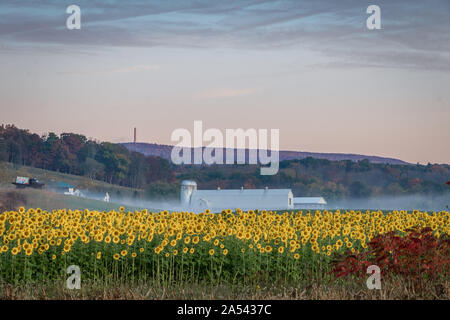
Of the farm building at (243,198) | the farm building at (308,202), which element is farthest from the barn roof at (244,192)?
the farm building at (308,202)

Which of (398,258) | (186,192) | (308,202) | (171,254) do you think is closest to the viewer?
(398,258)

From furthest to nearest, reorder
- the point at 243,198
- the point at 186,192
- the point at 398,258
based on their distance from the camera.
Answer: the point at 243,198
the point at 186,192
the point at 398,258

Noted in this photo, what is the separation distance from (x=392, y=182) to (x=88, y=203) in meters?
10.0

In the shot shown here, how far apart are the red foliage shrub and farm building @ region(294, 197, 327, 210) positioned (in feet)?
41.0

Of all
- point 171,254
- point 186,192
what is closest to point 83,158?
point 186,192

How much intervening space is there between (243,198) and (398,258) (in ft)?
37.9

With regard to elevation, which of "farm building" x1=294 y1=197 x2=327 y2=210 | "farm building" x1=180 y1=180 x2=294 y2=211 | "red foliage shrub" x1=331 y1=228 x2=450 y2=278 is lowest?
"farm building" x1=294 y1=197 x2=327 y2=210

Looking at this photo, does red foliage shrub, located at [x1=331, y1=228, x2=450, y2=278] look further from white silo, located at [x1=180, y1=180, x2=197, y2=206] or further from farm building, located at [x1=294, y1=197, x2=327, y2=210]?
farm building, located at [x1=294, y1=197, x2=327, y2=210]

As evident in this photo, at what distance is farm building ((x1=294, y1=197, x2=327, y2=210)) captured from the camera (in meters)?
21.3

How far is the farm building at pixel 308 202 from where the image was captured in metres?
21.3

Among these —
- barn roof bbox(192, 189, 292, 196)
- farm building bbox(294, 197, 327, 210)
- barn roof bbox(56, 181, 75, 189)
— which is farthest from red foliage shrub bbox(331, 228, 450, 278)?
barn roof bbox(56, 181, 75, 189)

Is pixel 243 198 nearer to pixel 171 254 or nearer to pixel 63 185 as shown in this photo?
pixel 63 185

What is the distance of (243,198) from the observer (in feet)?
65.8

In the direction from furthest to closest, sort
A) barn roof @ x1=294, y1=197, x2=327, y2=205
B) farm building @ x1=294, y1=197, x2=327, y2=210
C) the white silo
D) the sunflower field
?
barn roof @ x1=294, y1=197, x2=327, y2=205 < farm building @ x1=294, y1=197, x2=327, y2=210 < the white silo < the sunflower field
